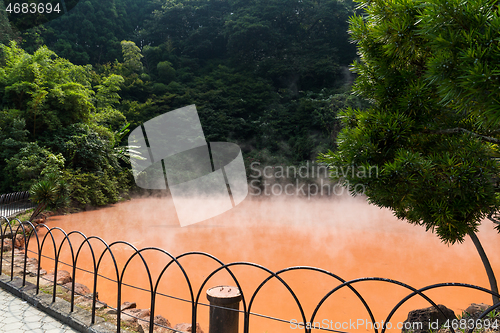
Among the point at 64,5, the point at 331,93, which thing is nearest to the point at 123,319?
the point at 331,93

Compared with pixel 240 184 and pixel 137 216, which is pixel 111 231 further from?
pixel 240 184

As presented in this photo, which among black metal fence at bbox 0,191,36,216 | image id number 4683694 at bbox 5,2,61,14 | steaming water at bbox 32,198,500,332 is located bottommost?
steaming water at bbox 32,198,500,332

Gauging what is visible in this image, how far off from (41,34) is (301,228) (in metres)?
22.6

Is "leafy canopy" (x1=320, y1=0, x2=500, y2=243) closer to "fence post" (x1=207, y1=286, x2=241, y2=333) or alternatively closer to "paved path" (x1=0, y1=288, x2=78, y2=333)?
"fence post" (x1=207, y1=286, x2=241, y2=333)

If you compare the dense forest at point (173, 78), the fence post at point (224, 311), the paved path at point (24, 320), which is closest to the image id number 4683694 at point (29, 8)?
the dense forest at point (173, 78)

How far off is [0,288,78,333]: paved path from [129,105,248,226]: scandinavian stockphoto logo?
9480mm

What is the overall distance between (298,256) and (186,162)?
1357 cm

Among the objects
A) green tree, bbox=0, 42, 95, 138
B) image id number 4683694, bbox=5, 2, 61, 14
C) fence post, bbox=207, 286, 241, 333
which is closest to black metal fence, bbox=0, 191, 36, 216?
green tree, bbox=0, 42, 95, 138

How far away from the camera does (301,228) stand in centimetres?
786

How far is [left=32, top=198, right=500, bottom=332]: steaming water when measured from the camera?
3791 millimetres

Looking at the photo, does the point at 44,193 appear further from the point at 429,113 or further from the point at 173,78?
the point at 173,78

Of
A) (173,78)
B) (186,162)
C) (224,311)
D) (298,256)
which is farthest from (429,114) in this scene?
(173,78)

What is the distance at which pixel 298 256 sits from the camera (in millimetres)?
5566

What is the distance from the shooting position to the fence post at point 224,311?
82.0 inches
